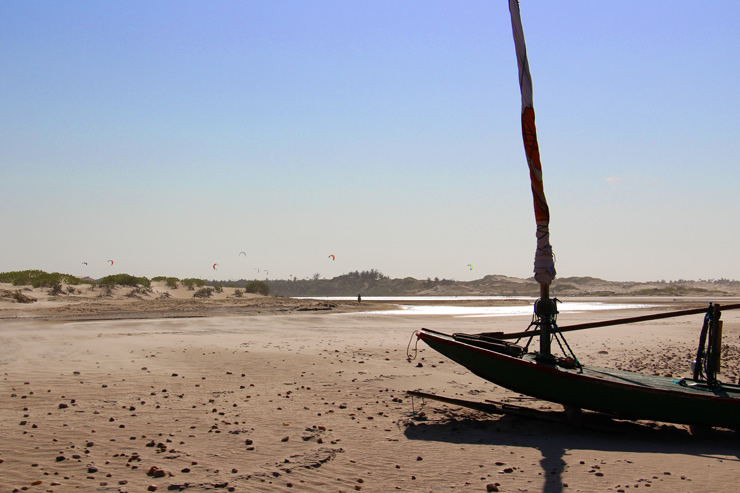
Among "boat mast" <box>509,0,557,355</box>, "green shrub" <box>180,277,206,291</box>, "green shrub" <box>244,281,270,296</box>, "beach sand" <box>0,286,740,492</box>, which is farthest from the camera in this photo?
"green shrub" <box>244,281,270,296</box>

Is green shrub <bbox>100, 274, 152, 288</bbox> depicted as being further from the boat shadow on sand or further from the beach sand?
the boat shadow on sand

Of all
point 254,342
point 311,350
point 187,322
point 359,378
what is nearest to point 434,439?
point 359,378

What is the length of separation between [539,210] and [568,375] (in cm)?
297

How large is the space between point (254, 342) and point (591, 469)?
12.3 metres

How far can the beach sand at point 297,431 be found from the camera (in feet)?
19.6

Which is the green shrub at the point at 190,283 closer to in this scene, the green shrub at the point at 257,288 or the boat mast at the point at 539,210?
the green shrub at the point at 257,288

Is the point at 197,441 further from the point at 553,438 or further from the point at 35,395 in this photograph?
the point at 553,438

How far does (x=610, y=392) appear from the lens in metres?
7.84

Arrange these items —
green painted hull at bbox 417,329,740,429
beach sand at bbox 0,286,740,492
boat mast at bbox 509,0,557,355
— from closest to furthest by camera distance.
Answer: beach sand at bbox 0,286,740,492
green painted hull at bbox 417,329,740,429
boat mast at bbox 509,0,557,355

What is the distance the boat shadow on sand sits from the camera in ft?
24.0

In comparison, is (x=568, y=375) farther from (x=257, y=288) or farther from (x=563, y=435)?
(x=257, y=288)

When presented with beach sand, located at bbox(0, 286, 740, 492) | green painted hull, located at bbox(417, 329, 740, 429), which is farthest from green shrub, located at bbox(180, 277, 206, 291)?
green painted hull, located at bbox(417, 329, 740, 429)

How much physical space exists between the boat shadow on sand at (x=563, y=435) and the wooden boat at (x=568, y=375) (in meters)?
0.33

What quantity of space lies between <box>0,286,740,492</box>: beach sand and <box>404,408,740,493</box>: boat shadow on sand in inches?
1.2
